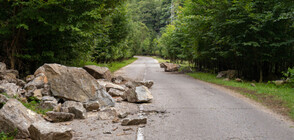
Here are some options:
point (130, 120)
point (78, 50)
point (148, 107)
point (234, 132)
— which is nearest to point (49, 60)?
point (78, 50)

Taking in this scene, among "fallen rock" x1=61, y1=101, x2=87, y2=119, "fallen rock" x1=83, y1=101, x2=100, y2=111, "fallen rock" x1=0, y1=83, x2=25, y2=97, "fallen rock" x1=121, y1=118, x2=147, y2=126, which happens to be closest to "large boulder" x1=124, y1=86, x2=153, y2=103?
"fallen rock" x1=83, y1=101, x2=100, y2=111

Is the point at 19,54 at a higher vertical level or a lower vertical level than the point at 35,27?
lower

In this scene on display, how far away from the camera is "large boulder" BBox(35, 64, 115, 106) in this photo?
791cm

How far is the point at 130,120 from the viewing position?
596 cm

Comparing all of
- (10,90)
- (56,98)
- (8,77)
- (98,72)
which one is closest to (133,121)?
(56,98)

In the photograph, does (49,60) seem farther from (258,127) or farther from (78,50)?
(258,127)

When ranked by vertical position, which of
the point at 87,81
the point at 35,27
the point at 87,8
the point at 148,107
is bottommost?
the point at 148,107

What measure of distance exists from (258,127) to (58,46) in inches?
412

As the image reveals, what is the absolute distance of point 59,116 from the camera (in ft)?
20.5

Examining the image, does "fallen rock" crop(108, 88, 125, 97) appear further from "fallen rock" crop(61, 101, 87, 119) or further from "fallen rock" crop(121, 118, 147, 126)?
"fallen rock" crop(121, 118, 147, 126)

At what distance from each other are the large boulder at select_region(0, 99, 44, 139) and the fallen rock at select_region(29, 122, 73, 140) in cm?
31

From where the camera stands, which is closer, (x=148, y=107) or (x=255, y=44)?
(x=148, y=107)

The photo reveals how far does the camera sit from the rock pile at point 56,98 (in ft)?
16.0

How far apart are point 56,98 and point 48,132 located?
12.0ft
